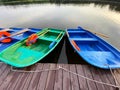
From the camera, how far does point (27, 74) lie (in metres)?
2.74

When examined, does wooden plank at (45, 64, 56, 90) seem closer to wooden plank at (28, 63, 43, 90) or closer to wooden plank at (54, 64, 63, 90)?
wooden plank at (54, 64, 63, 90)

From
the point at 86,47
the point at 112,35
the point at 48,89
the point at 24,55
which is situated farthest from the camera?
the point at 112,35

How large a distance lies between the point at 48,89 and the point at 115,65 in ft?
5.79

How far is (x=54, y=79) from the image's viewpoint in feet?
8.51

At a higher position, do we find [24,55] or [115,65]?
[115,65]

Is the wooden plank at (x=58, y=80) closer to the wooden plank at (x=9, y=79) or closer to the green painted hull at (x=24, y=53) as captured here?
the green painted hull at (x=24, y=53)

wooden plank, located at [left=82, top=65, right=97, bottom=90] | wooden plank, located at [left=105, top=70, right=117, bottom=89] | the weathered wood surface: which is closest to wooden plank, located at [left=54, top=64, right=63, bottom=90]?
the weathered wood surface

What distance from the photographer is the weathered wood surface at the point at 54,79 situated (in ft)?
7.80

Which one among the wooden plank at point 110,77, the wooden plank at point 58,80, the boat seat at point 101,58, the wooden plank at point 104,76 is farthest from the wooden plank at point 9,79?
the wooden plank at point 110,77

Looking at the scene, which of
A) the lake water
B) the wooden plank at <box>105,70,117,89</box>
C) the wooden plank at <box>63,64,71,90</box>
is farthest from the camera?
the lake water

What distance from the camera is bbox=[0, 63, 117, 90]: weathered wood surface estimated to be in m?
2.38

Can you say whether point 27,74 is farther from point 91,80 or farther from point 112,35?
point 112,35

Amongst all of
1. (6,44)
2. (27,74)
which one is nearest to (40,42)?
(6,44)

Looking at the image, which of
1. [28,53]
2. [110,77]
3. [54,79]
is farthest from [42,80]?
[110,77]
